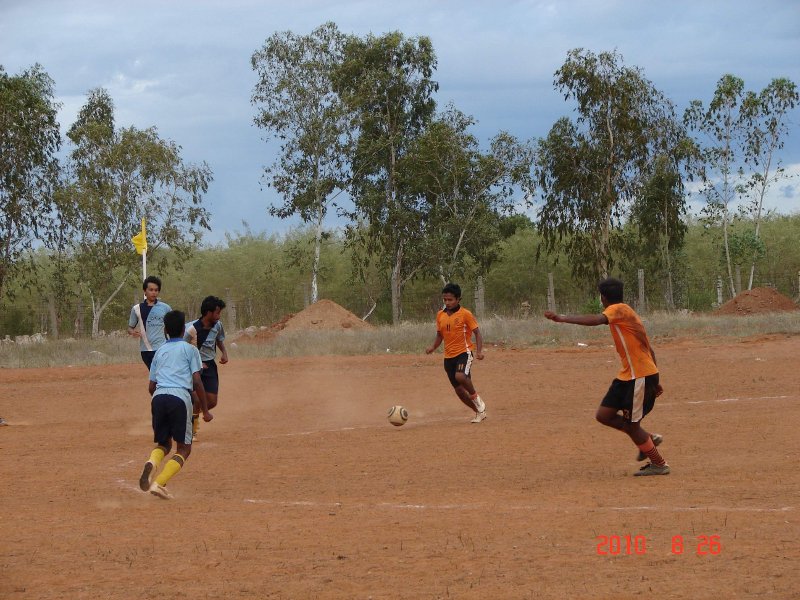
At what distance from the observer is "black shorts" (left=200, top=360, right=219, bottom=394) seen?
12.4m

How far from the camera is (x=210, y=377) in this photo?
40.9 feet

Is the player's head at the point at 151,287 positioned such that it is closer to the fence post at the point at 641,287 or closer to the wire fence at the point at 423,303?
the wire fence at the point at 423,303

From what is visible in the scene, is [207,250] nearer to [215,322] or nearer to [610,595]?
[215,322]

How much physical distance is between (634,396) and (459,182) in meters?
30.3

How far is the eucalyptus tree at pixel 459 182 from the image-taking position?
38000mm

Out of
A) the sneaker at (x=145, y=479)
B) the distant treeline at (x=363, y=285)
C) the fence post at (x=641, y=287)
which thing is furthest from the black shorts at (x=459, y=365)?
the fence post at (x=641, y=287)

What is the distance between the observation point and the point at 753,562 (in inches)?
230

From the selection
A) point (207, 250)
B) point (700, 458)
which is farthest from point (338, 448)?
point (207, 250)

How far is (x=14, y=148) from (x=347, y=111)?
463 inches

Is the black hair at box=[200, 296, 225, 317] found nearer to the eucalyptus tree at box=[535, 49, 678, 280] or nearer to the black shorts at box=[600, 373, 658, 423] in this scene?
the black shorts at box=[600, 373, 658, 423]

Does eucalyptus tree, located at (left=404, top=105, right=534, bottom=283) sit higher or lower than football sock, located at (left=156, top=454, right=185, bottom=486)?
higher

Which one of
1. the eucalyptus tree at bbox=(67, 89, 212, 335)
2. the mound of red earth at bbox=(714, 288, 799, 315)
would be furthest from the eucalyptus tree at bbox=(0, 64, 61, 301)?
the mound of red earth at bbox=(714, 288, 799, 315)
